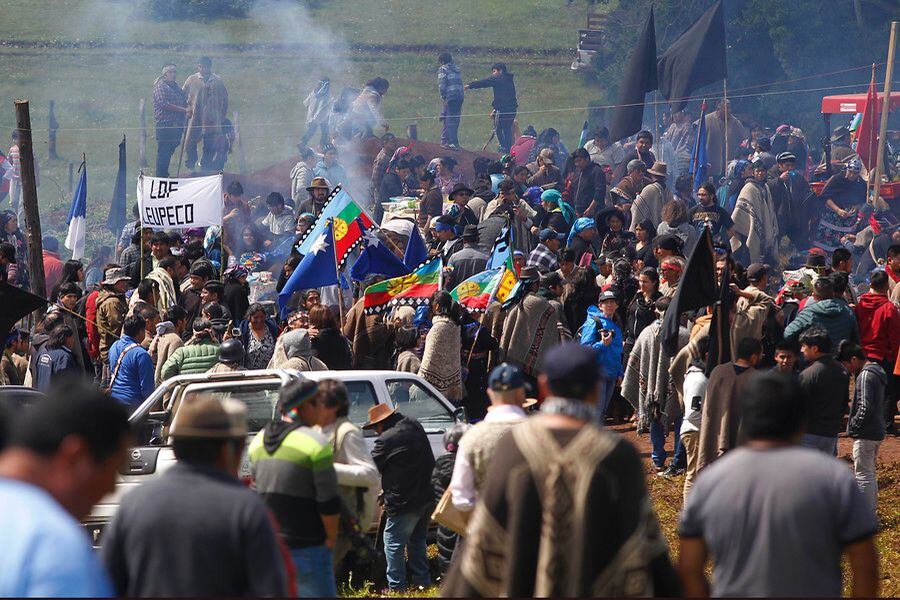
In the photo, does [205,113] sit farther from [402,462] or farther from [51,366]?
[402,462]

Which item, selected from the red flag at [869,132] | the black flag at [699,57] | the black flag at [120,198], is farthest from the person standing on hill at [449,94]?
the red flag at [869,132]

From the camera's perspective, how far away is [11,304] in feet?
41.2

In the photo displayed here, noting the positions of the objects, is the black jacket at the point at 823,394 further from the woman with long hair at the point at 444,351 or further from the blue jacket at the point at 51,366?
the blue jacket at the point at 51,366

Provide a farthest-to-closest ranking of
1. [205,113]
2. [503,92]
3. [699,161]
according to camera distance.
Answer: [205,113] < [503,92] < [699,161]

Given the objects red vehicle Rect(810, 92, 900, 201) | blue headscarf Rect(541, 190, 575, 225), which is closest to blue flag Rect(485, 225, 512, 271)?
blue headscarf Rect(541, 190, 575, 225)

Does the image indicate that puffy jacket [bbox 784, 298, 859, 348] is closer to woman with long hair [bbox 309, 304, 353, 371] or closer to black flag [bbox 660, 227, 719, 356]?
black flag [bbox 660, 227, 719, 356]

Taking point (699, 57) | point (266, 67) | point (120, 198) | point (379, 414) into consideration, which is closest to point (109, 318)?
point (379, 414)

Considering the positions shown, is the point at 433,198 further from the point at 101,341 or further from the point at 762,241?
the point at 101,341

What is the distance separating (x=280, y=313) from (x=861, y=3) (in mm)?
21656

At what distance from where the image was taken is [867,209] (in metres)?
22.5

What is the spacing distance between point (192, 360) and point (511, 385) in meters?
5.83

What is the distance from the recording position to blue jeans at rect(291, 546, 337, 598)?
6137mm

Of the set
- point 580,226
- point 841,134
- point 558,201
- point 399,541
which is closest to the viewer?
point 399,541

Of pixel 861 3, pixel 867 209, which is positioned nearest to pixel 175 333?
pixel 867 209
